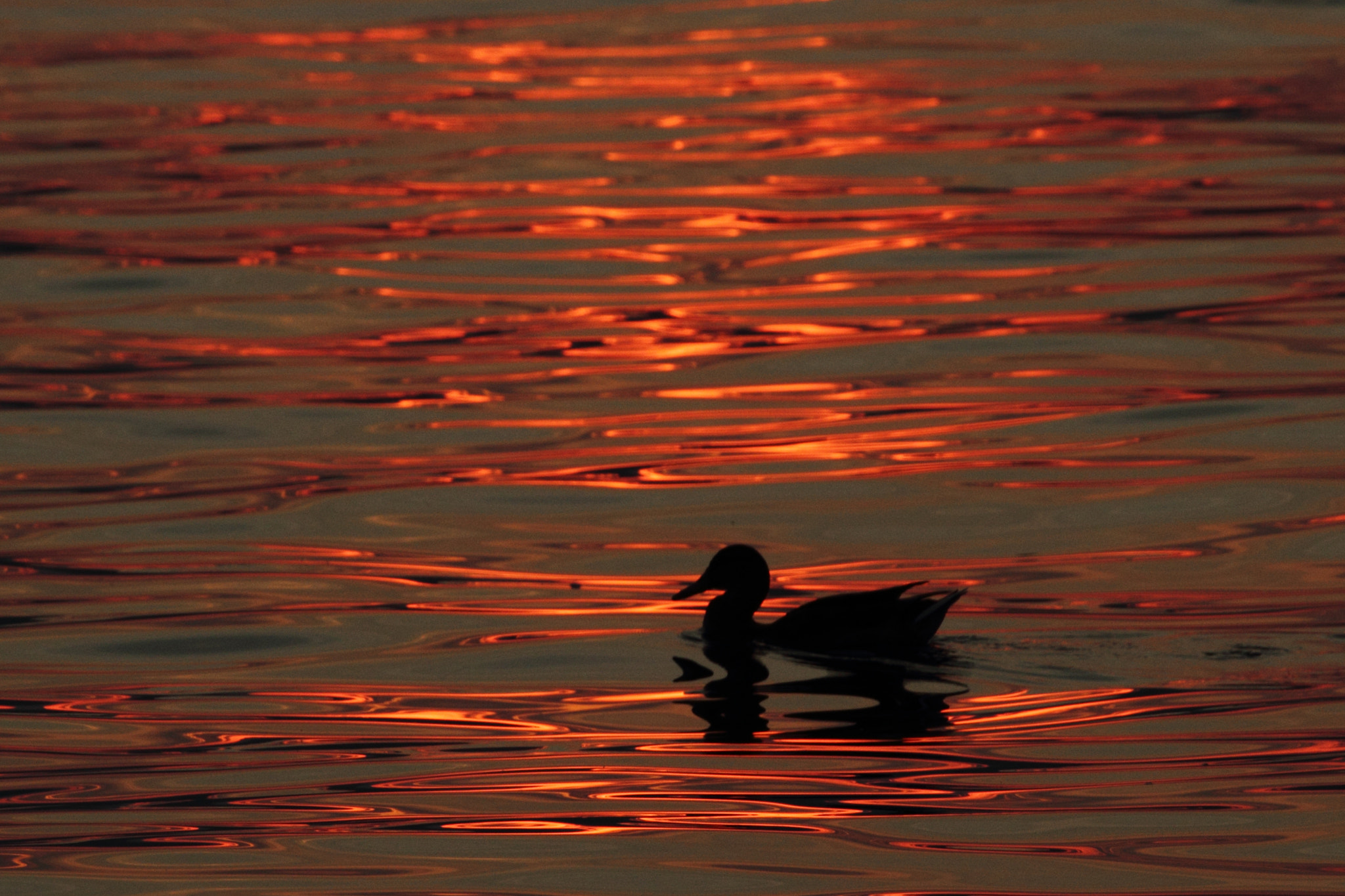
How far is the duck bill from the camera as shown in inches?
441

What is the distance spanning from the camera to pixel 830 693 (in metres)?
9.94

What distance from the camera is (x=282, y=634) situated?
1127 cm

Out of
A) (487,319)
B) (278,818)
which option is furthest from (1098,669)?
(487,319)

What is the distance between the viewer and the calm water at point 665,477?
26.9 ft

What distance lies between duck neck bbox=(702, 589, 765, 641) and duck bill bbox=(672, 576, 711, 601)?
0.72ft

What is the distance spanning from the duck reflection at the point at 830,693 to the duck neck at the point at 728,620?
2.5 inches

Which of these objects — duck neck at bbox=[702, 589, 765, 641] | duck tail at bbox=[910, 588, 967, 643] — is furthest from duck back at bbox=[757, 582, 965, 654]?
duck neck at bbox=[702, 589, 765, 641]

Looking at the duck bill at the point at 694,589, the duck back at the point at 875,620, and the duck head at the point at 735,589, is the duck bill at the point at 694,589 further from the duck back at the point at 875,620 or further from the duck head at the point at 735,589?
the duck back at the point at 875,620

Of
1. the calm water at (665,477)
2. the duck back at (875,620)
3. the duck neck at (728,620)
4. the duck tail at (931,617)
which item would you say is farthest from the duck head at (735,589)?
the duck tail at (931,617)

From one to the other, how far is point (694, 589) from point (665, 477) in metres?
2.88

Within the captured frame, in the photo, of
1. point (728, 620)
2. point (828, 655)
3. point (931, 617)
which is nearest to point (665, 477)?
point (728, 620)

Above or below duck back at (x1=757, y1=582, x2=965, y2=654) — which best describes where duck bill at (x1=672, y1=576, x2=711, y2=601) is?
above

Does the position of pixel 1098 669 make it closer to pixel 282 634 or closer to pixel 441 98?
pixel 282 634

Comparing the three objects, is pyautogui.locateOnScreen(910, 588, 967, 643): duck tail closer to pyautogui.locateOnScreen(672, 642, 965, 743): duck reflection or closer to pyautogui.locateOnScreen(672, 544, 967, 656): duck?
pyautogui.locateOnScreen(672, 544, 967, 656): duck
